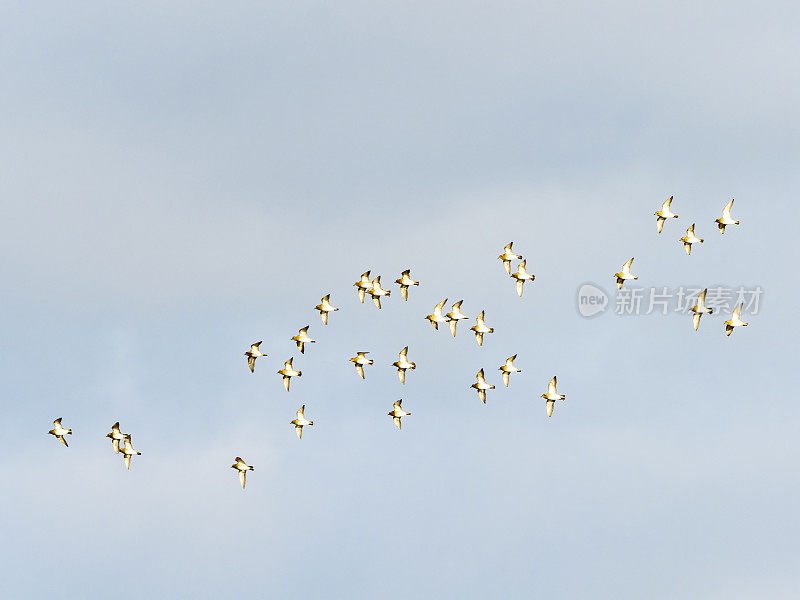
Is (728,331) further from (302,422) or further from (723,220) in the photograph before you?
(302,422)

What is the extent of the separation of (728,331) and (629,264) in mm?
11609

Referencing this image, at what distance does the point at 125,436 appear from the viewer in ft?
418

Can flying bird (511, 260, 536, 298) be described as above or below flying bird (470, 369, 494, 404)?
above

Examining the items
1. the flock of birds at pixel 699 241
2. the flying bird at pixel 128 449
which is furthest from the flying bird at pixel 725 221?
the flying bird at pixel 128 449

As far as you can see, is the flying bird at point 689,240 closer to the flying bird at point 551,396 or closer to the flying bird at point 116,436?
the flying bird at point 551,396

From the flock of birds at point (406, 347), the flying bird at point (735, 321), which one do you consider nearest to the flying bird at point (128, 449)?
the flock of birds at point (406, 347)

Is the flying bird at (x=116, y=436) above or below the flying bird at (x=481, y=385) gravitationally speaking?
below

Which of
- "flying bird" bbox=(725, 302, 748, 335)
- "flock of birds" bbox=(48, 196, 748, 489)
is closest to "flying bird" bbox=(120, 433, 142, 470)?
"flock of birds" bbox=(48, 196, 748, 489)

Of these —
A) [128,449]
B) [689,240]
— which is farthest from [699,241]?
[128,449]

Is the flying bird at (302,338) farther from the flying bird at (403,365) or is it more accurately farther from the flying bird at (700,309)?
the flying bird at (700,309)

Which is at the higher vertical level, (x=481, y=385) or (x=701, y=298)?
(x=701, y=298)

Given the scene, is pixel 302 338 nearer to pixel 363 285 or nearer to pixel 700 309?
pixel 363 285

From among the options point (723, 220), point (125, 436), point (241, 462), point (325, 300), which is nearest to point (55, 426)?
Result: point (125, 436)

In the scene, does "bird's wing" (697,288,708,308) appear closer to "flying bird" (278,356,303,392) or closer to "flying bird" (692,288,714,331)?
"flying bird" (692,288,714,331)
